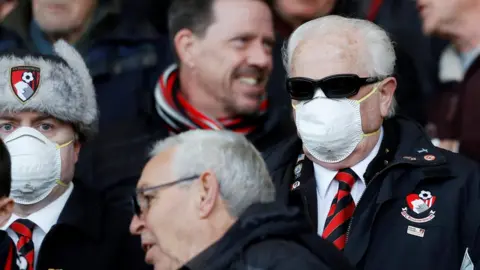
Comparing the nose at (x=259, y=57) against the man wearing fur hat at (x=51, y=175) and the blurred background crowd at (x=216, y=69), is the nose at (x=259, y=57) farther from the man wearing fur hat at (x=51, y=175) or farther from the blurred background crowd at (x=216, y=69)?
the man wearing fur hat at (x=51, y=175)

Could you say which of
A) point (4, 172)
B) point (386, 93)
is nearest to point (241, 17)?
point (386, 93)

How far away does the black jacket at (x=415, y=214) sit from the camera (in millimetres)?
4973

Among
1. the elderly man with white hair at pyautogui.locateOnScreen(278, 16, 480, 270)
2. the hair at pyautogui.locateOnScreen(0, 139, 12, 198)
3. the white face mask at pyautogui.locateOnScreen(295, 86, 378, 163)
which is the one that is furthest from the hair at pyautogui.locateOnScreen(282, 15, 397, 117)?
the hair at pyautogui.locateOnScreen(0, 139, 12, 198)

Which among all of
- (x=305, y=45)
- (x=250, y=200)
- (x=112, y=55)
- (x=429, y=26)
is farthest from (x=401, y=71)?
Result: (x=250, y=200)

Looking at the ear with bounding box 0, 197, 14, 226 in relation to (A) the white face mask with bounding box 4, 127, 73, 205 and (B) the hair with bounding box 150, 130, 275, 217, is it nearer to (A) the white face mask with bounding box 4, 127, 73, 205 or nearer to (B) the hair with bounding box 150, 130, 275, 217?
(B) the hair with bounding box 150, 130, 275, 217

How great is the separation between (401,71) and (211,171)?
237cm

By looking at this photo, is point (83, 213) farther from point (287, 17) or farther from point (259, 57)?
point (287, 17)

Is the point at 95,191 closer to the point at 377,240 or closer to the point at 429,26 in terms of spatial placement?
the point at 377,240

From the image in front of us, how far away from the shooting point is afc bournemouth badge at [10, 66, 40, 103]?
17.6 feet

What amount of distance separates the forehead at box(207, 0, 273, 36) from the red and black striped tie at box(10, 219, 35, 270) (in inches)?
65.8

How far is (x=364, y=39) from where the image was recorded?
533 centimetres

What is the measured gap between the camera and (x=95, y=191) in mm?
5652

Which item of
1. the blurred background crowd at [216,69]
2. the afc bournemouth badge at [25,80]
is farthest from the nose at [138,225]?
the blurred background crowd at [216,69]

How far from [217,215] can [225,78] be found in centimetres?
220
